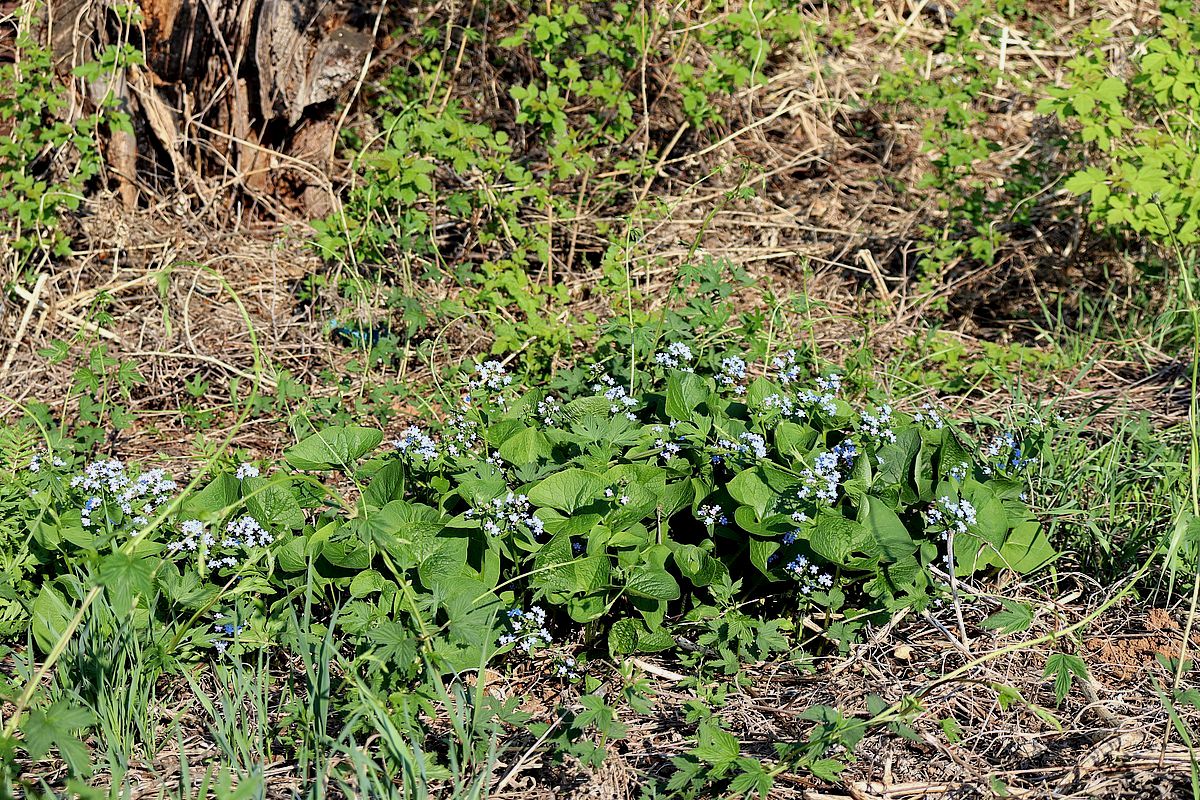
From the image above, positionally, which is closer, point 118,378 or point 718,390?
point 718,390

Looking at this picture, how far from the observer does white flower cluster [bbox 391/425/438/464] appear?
2.52 meters

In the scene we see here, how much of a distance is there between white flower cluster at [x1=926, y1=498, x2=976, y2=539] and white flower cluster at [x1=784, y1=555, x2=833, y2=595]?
0.87 ft

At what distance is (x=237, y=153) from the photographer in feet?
14.3

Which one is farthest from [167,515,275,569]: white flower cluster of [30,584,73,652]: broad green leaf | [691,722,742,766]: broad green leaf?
[691,722,742,766]: broad green leaf

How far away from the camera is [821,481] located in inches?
92.0

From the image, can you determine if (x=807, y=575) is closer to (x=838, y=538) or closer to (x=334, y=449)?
(x=838, y=538)

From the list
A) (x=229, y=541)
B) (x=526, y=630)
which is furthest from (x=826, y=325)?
(x=229, y=541)

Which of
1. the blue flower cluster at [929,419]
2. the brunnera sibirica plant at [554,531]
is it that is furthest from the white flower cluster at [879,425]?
the blue flower cluster at [929,419]

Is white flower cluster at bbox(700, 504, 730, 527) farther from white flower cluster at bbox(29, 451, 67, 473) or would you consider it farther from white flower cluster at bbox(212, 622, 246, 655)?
white flower cluster at bbox(29, 451, 67, 473)

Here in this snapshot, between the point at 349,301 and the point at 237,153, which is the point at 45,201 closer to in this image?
the point at 237,153

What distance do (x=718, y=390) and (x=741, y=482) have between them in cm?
58

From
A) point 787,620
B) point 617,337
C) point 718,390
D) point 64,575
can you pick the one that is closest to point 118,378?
point 64,575

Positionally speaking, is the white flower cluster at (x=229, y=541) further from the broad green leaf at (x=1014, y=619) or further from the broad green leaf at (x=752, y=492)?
the broad green leaf at (x=1014, y=619)

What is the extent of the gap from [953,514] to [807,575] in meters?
0.34
